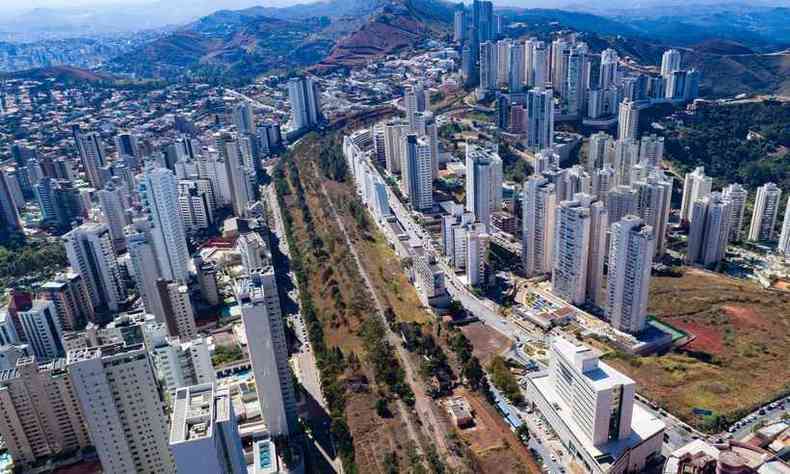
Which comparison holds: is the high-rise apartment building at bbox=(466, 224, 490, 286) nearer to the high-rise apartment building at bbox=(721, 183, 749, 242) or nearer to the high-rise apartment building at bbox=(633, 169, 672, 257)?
the high-rise apartment building at bbox=(633, 169, 672, 257)

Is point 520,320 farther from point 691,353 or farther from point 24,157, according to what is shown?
point 24,157

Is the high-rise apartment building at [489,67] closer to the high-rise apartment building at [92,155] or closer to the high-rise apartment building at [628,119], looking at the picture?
the high-rise apartment building at [628,119]

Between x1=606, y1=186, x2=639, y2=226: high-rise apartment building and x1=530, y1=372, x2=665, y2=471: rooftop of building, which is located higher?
x1=606, y1=186, x2=639, y2=226: high-rise apartment building

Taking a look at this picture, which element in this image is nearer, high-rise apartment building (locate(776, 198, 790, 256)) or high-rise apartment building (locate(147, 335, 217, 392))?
high-rise apartment building (locate(147, 335, 217, 392))

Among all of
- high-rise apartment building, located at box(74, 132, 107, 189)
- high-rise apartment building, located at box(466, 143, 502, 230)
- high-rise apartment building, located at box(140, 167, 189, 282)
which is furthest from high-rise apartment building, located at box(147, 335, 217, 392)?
high-rise apartment building, located at box(74, 132, 107, 189)

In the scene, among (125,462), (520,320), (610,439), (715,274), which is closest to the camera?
(125,462)

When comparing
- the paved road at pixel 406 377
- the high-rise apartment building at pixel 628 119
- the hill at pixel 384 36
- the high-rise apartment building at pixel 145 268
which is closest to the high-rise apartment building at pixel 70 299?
the high-rise apartment building at pixel 145 268

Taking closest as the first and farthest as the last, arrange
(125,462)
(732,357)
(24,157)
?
(125,462) < (732,357) < (24,157)

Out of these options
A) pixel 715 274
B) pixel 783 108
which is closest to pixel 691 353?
pixel 715 274

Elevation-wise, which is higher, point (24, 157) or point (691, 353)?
point (24, 157)
